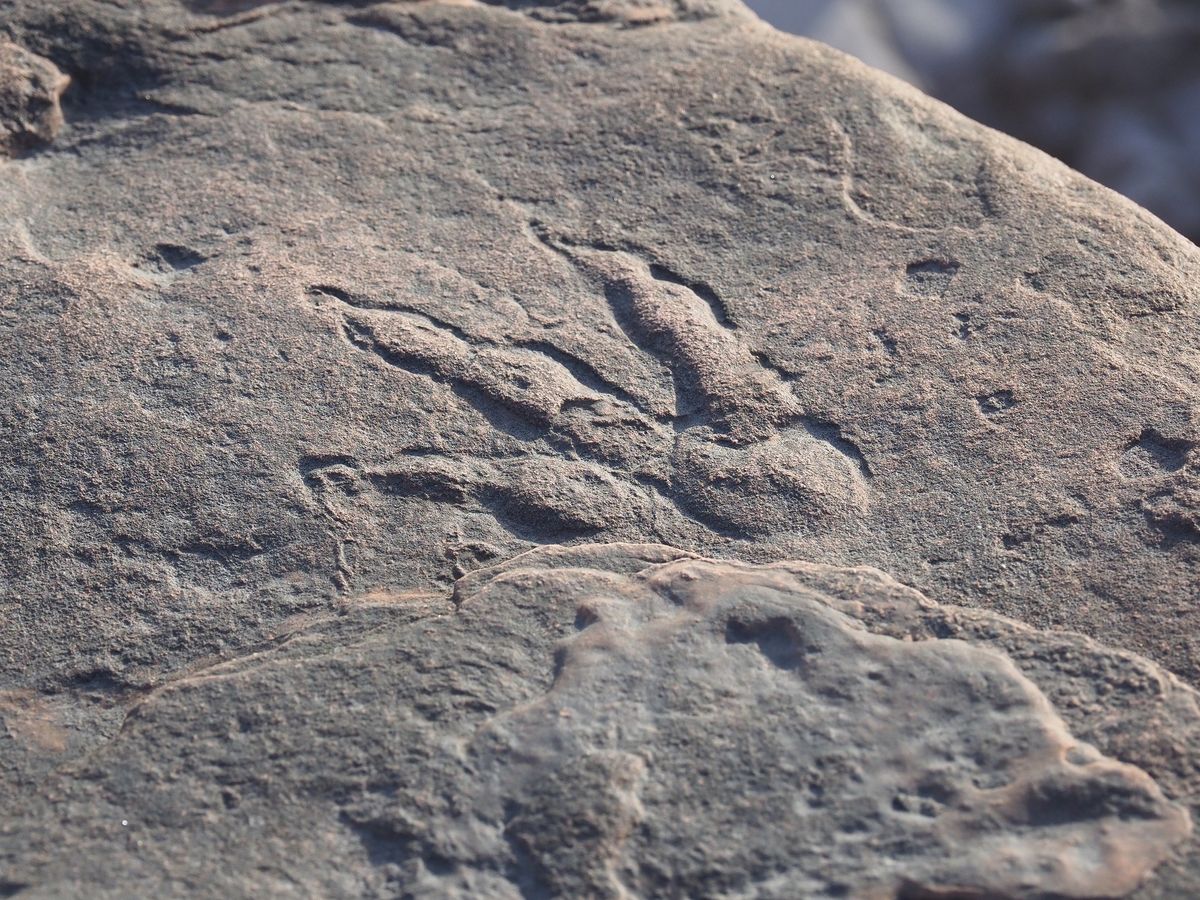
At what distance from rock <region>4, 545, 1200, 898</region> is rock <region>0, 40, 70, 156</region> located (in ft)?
2.99

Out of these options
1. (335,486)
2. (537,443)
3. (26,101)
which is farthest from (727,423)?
(26,101)

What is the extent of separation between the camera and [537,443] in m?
1.52

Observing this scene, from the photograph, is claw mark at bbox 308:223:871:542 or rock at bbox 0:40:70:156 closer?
claw mark at bbox 308:223:871:542

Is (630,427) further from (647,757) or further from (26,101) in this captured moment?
(26,101)

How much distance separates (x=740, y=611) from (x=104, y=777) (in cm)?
58

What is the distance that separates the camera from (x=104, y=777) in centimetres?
125

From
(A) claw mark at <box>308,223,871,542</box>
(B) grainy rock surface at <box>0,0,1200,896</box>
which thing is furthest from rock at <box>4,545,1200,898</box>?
(A) claw mark at <box>308,223,871,542</box>

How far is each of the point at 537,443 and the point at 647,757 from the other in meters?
0.43

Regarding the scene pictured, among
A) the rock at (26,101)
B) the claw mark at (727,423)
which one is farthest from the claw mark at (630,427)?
the rock at (26,101)

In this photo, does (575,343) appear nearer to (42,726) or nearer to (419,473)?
(419,473)

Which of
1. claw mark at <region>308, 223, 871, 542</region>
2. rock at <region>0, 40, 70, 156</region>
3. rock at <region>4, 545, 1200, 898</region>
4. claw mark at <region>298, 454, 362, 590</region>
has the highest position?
rock at <region>0, 40, 70, 156</region>

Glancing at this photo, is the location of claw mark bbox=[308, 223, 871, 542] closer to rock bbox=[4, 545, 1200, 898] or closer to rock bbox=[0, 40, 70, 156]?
rock bbox=[4, 545, 1200, 898]

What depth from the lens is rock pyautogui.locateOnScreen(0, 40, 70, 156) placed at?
74.5 inches

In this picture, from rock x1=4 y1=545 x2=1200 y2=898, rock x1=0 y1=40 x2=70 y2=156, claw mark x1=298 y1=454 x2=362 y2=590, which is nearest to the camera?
rock x1=4 y1=545 x2=1200 y2=898
